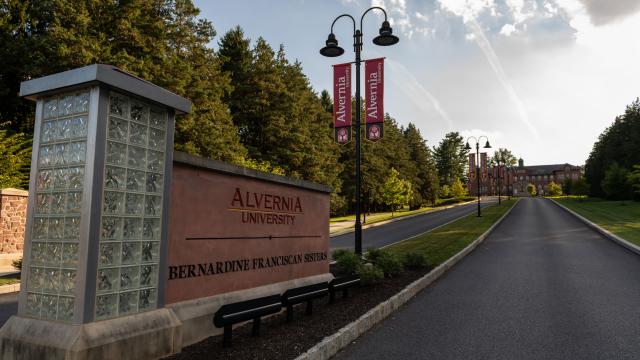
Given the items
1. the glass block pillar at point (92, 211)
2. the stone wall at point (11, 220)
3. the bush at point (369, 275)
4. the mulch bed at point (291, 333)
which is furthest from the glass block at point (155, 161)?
the stone wall at point (11, 220)

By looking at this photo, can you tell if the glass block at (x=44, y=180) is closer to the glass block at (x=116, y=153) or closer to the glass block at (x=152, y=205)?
the glass block at (x=116, y=153)

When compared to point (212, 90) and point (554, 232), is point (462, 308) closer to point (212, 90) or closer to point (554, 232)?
point (554, 232)

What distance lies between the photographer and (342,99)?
14.4 metres

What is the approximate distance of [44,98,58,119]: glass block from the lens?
4.96 meters

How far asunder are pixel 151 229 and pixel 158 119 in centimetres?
152

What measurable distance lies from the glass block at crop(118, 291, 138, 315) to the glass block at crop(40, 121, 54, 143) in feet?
7.12

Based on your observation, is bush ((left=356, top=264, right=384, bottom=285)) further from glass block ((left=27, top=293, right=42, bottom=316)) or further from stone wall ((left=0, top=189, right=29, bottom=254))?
stone wall ((left=0, top=189, right=29, bottom=254))

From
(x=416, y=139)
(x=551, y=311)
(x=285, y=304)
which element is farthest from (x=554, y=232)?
(x=416, y=139)

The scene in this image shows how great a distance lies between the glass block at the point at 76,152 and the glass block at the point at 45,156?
0.30m

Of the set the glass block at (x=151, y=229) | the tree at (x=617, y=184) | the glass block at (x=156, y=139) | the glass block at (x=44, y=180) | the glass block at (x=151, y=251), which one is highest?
the tree at (x=617, y=184)

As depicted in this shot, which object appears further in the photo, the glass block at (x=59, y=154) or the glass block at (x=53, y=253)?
the glass block at (x=59, y=154)

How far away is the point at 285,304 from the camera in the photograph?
670cm

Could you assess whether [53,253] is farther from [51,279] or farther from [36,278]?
[36,278]

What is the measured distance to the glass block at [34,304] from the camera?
4.71 metres
